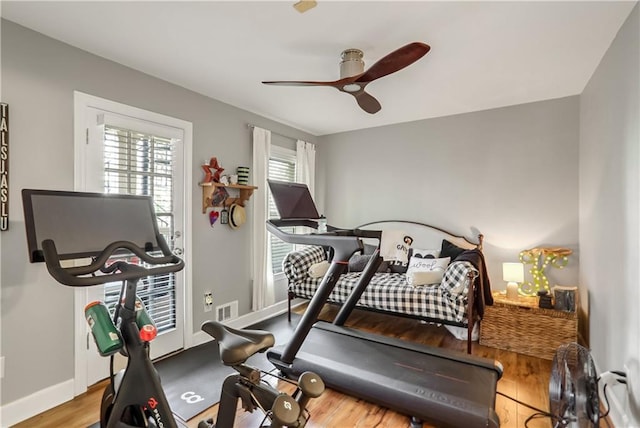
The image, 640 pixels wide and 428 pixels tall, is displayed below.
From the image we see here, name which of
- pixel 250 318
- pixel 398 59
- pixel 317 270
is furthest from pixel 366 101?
pixel 250 318

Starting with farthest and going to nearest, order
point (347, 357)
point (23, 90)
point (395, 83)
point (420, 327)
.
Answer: point (420, 327)
point (395, 83)
point (347, 357)
point (23, 90)

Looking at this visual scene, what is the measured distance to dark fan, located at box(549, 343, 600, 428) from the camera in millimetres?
1432

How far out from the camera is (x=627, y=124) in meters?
1.88

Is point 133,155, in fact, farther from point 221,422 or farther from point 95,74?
point 221,422

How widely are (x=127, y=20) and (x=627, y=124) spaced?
3.09 metres

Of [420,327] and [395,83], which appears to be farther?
[420,327]

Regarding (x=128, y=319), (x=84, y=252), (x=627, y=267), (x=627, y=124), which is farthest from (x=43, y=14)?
(x=627, y=267)

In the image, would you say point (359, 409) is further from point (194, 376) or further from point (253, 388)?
point (194, 376)

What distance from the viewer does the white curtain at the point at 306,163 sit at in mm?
4410

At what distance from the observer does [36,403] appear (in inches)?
79.9

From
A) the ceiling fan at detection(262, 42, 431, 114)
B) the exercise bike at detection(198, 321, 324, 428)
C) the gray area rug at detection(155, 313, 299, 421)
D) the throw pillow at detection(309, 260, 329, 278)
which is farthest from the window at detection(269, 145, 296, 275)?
the exercise bike at detection(198, 321, 324, 428)

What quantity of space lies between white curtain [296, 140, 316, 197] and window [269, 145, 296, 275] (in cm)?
7

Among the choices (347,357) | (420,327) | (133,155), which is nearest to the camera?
(347,357)

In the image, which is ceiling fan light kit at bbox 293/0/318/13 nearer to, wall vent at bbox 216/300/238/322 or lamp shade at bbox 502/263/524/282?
wall vent at bbox 216/300/238/322
